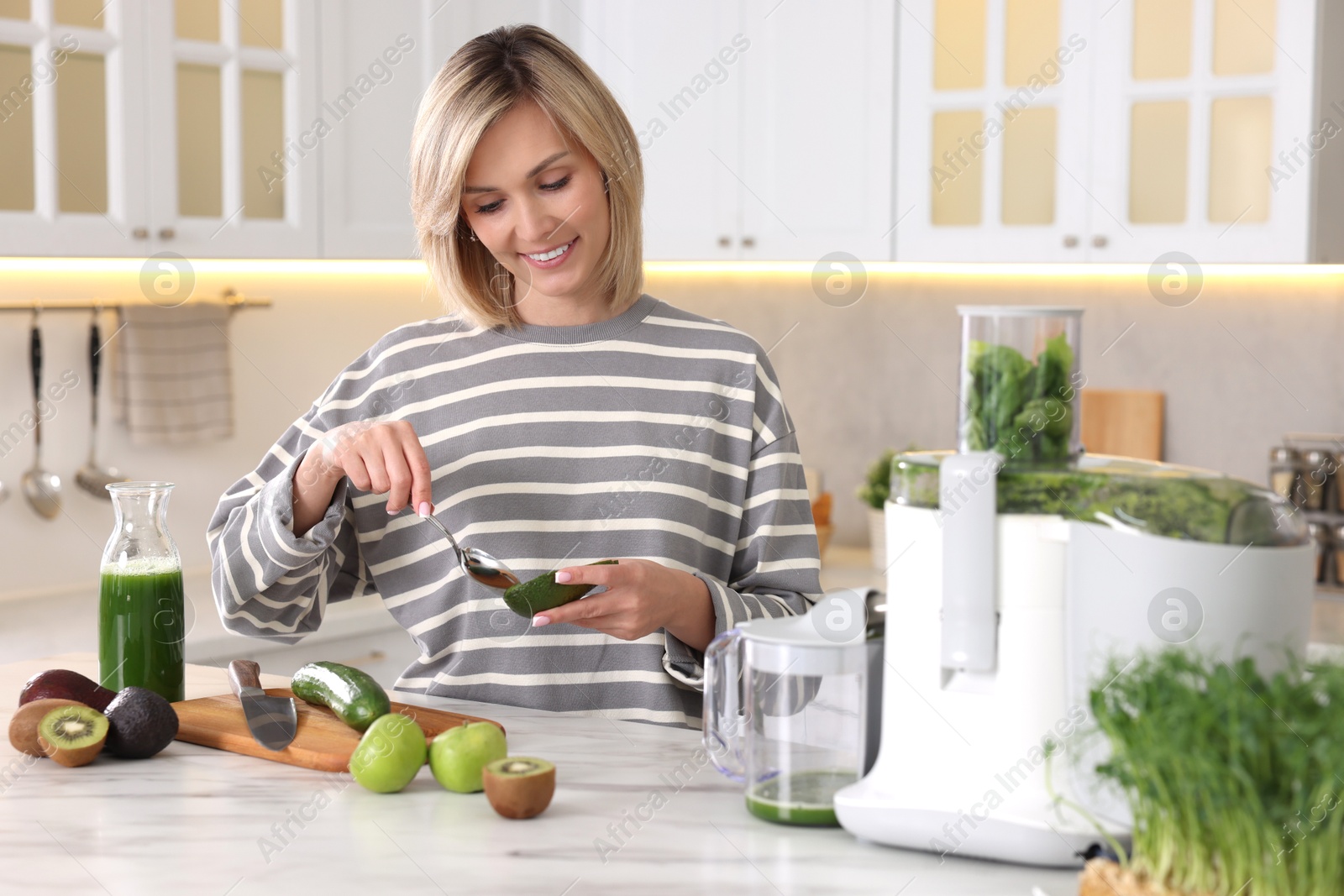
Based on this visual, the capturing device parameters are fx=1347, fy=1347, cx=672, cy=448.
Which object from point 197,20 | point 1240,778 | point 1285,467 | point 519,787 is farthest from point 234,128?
point 1240,778

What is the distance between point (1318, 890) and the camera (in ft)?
2.34

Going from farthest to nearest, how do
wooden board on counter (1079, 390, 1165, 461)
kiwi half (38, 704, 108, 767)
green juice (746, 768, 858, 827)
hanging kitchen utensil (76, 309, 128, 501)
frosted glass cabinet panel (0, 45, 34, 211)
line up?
wooden board on counter (1079, 390, 1165, 461)
hanging kitchen utensil (76, 309, 128, 501)
frosted glass cabinet panel (0, 45, 34, 211)
kiwi half (38, 704, 108, 767)
green juice (746, 768, 858, 827)

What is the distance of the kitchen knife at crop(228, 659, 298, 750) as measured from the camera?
1.14 metres

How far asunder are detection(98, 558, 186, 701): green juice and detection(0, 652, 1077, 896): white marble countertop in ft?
0.43

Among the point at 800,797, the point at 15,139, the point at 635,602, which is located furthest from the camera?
the point at 15,139

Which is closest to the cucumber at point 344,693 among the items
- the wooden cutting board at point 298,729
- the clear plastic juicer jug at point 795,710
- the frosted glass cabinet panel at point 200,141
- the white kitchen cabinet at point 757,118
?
the wooden cutting board at point 298,729

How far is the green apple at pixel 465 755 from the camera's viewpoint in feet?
3.37

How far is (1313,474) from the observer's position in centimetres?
274

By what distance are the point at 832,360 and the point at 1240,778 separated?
8.84 feet

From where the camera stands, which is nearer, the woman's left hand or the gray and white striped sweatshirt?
the woman's left hand

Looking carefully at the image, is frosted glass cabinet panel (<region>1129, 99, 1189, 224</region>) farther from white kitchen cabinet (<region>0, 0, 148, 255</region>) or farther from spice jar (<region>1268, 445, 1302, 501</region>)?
white kitchen cabinet (<region>0, 0, 148, 255</region>)

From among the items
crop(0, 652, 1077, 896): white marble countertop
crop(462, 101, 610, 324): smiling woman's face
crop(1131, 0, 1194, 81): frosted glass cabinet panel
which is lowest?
crop(0, 652, 1077, 896): white marble countertop

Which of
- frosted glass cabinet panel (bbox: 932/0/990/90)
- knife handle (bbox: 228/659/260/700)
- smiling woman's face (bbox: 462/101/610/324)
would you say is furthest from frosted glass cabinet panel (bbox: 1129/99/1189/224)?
knife handle (bbox: 228/659/260/700)

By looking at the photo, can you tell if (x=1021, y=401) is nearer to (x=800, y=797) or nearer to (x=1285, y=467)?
(x=800, y=797)
